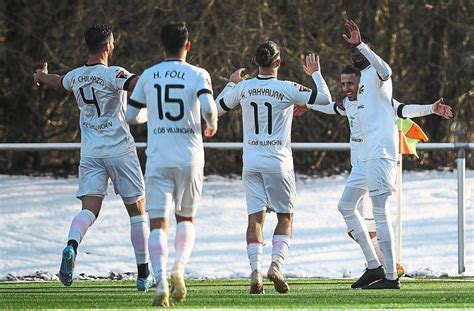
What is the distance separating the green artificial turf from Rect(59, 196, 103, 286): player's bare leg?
0.19 meters

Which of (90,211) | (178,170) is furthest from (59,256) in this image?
(178,170)

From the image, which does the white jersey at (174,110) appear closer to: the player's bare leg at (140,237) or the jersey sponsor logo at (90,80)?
the jersey sponsor logo at (90,80)

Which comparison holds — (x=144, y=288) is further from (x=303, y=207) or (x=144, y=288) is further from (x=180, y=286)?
(x=303, y=207)

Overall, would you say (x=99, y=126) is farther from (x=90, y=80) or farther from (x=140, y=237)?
(x=140, y=237)

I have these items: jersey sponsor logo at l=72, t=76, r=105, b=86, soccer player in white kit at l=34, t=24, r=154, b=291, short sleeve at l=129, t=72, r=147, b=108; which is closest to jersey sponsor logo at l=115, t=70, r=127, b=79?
soccer player in white kit at l=34, t=24, r=154, b=291

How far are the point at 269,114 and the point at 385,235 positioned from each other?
4.87 ft

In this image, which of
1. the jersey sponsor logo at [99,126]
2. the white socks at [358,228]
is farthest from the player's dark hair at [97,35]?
the white socks at [358,228]

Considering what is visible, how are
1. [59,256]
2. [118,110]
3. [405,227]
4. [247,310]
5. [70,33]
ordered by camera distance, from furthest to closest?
Answer: 1. [70,33]
2. [405,227]
3. [59,256]
4. [118,110]
5. [247,310]

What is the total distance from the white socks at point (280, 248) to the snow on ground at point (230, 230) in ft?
10.9

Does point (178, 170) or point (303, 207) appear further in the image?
point (303, 207)

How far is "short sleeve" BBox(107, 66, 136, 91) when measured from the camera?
11.2m

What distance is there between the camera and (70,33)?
20031 millimetres

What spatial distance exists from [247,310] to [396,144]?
317 cm

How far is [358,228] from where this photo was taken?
39.7 feet
